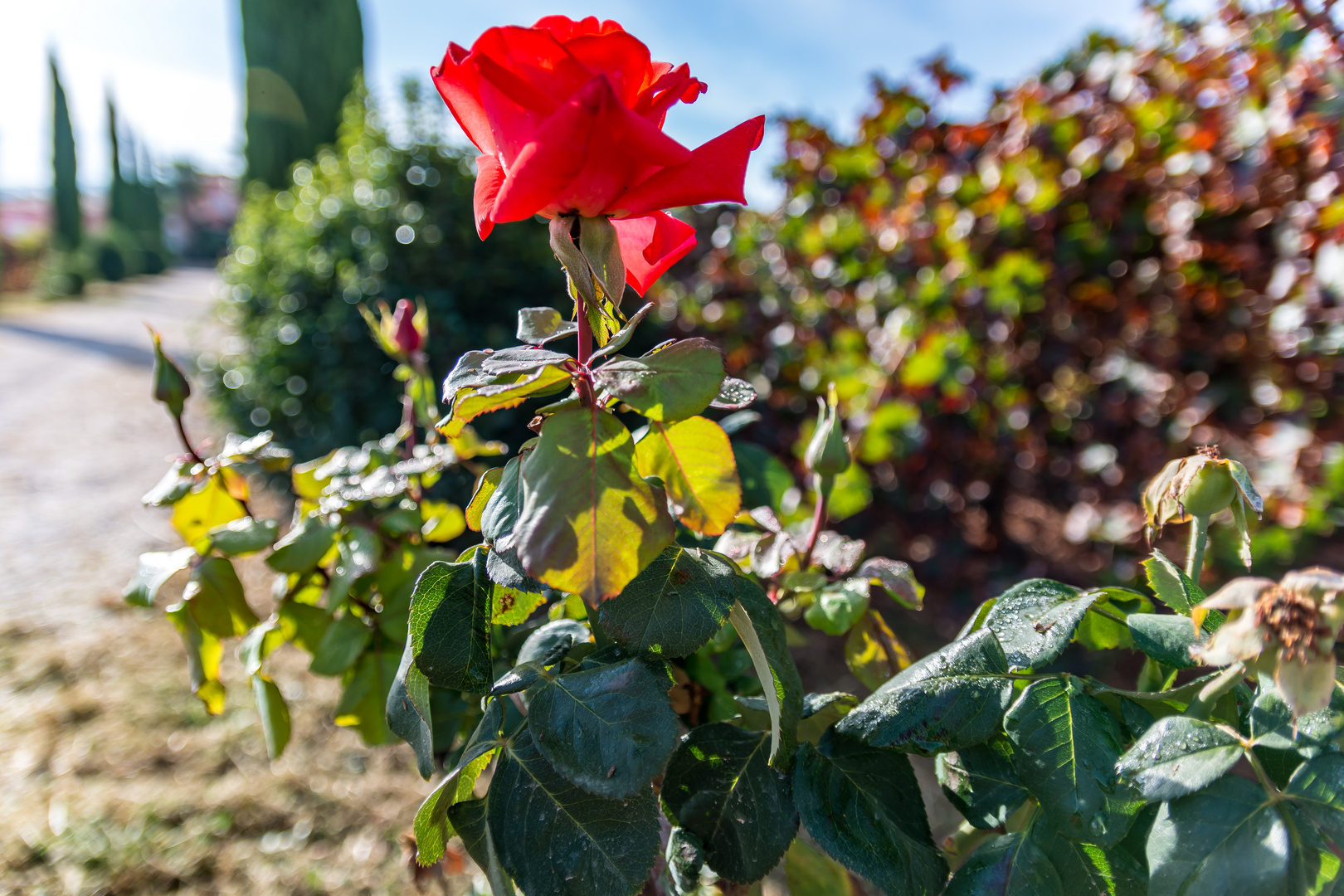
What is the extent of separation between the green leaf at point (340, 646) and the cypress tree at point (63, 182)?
1882 cm

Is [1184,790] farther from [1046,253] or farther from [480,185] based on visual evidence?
[1046,253]

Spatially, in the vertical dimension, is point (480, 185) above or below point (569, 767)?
above

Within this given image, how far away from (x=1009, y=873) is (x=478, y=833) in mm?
328

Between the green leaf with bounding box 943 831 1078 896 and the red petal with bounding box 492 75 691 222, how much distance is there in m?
0.45

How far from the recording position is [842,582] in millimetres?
639

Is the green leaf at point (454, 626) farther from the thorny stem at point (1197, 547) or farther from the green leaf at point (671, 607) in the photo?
the thorny stem at point (1197, 547)

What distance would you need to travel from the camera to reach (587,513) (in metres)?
0.36

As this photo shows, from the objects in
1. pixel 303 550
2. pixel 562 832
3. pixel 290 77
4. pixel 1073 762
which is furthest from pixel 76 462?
pixel 290 77

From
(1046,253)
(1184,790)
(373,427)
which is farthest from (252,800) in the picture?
(1046,253)

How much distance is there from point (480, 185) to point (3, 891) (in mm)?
1516

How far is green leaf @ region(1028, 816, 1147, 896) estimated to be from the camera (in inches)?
15.9

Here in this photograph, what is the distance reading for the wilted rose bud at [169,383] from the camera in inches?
27.1

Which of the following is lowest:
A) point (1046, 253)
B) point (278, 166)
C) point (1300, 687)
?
point (1300, 687)

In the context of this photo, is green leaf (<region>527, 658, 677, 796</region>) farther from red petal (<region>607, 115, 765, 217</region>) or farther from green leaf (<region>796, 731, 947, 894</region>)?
red petal (<region>607, 115, 765, 217</region>)
